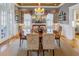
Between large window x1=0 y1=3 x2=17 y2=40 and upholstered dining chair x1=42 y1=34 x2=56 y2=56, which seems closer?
upholstered dining chair x1=42 y1=34 x2=56 y2=56

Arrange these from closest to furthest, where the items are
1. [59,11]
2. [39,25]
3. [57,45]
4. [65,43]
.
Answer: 1. [57,45]
2. [65,43]
3. [59,11]
4. [39,25]

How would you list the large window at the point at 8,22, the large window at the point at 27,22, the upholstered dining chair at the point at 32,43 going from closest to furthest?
1. the upholstered dining chair at the point at 32,43
2. the large window at the point at 8,22
3. the large window at the point at 27,22

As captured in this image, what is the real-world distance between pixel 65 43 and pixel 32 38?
1462 millimetres

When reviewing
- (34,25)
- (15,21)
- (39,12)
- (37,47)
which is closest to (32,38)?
(37,47)

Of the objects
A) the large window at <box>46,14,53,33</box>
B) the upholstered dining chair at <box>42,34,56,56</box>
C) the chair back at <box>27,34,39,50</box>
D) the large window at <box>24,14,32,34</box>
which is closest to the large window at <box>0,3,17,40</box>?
the large window at <box>24,14,32,34</box>

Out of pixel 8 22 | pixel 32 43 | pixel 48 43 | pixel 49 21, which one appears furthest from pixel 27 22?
pixel 48 43

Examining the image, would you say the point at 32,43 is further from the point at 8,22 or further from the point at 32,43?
the point at 8,22

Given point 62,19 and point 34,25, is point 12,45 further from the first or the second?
point 62,19

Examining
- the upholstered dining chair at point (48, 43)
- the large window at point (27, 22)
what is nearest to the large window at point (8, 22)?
the large window at point (27, 22)

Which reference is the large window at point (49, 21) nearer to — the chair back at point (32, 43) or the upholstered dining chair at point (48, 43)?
the upholstered dining chair at point (48, 43)

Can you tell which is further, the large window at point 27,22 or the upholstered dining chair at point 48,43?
the large window at point 27,22

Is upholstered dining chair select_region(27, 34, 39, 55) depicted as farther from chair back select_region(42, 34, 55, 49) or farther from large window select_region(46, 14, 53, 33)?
large window select_region(46, 14, 53, 33)

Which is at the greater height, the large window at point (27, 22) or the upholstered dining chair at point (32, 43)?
the large window at point (27, 22)

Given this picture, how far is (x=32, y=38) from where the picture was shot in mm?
4836
